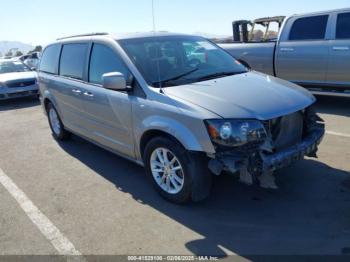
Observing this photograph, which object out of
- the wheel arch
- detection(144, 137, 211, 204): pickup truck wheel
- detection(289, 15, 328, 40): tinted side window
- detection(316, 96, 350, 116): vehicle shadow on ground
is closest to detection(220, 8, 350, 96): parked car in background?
detection(289, 15, 328, 40): tinted side window

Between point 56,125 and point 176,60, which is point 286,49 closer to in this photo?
point 176,60

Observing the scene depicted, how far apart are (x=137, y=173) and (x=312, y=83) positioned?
183 inches

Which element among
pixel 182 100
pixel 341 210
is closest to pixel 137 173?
pixel 182 100

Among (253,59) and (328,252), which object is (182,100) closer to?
(328,252)

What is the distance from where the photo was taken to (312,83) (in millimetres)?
7742

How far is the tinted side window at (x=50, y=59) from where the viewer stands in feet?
20.3

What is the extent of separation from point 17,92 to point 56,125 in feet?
17.9

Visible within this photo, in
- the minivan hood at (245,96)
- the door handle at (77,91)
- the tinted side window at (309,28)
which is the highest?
the tinted side window at (309,28)

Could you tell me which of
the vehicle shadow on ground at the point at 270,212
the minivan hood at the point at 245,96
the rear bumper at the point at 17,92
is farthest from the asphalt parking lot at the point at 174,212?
the rear bumper at the point at 17,92

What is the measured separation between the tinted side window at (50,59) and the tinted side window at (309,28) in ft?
15.9

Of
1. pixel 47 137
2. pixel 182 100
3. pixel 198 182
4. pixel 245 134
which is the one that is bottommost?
pixel 47 137

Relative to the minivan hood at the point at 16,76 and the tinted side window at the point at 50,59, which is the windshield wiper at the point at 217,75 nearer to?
the tinted side window at the point at 50,59

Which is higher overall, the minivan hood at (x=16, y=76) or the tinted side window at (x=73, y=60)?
the tinted side window at (x=73, y=60)

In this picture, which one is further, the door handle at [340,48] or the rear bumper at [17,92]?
the rear bumper at [17,92]
